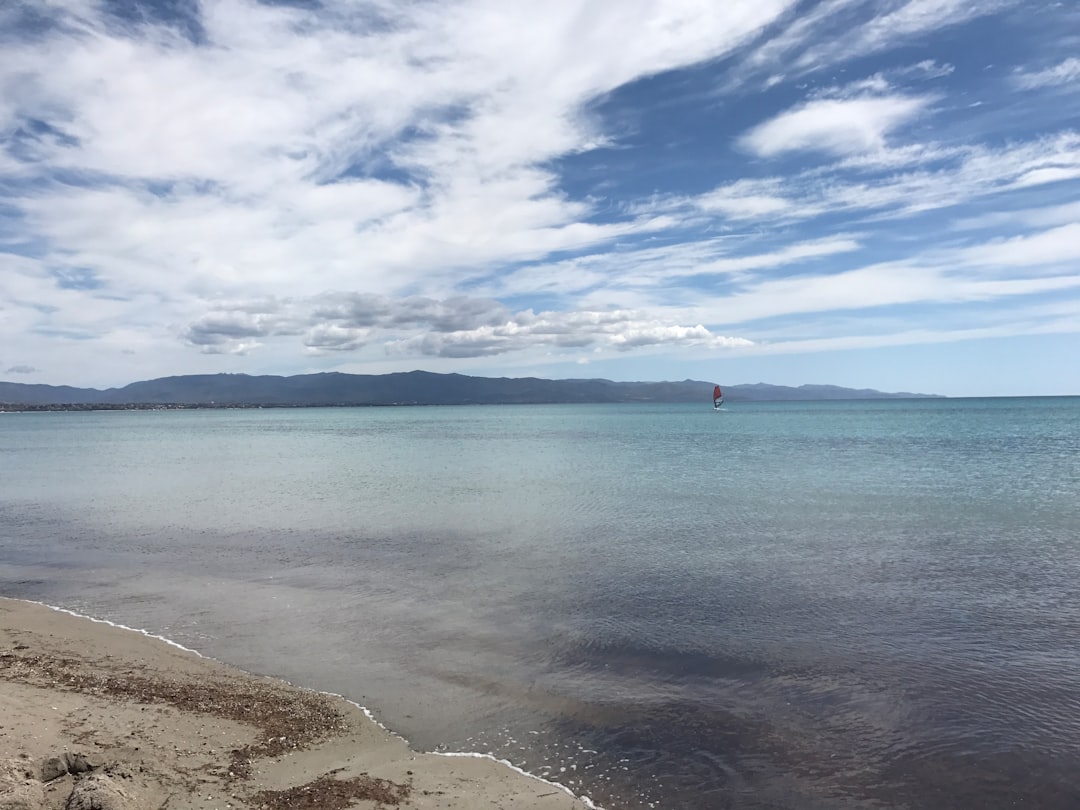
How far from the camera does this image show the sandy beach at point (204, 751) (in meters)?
6.45

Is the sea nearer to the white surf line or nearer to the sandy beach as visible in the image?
the white surf line

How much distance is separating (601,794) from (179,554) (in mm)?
16542

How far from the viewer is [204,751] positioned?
752 centimetres

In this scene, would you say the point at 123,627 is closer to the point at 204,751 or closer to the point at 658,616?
the point at 204,751

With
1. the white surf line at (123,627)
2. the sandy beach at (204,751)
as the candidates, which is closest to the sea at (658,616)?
the white surf line at (123,627)

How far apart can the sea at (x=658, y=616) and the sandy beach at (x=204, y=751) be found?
2.21ft

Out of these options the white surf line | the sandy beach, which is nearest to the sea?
the white surf line

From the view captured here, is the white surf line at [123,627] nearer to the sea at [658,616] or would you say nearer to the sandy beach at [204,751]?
the sea at [658,616]

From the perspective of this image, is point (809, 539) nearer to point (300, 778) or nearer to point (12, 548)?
point (300, 778)

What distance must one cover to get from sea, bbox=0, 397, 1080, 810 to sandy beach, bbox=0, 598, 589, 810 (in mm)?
674

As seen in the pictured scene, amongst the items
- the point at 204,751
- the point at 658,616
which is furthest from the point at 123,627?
the point at 658,616

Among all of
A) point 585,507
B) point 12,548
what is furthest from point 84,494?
point 585,507

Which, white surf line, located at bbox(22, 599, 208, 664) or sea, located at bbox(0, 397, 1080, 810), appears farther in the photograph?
white surf line, located at bbox(22, 599, 208, 664)

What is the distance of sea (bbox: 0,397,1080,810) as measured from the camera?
8164mm
